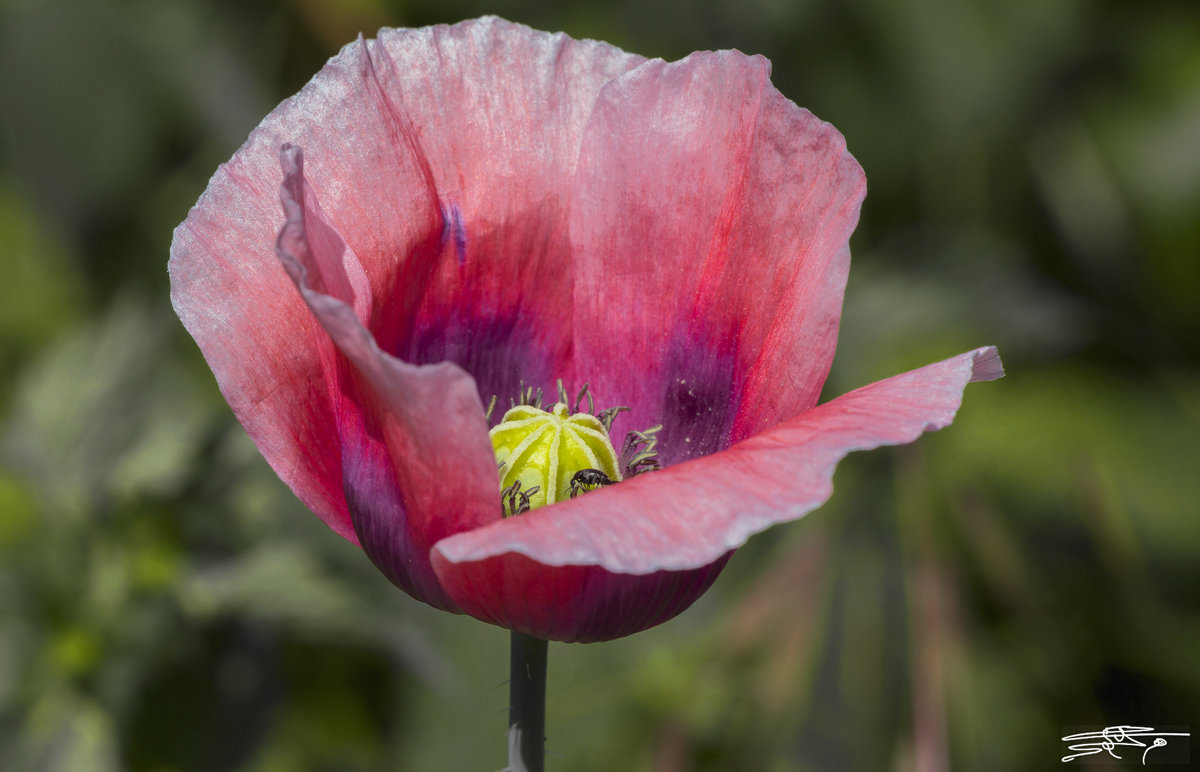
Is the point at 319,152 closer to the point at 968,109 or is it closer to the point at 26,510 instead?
the point at 26,510

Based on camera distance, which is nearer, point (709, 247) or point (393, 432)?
point (393, 432)

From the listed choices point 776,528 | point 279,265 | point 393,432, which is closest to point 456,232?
point 279,265

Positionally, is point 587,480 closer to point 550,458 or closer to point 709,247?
point 550,458

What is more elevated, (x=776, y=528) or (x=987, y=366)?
(x=776, y=528)

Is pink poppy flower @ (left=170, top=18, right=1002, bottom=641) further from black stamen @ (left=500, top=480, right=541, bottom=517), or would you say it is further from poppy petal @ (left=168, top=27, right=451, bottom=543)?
black stamen @ (left=500, top=480, right=541, bottom=517)

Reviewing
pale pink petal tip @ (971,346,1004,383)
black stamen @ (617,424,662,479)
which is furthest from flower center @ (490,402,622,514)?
pale pink petal tip @ (971,346,1004,383)

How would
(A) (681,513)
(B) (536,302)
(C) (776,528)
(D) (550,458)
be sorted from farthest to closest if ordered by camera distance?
1. (C) (776,528)
2. (B) (536,302)
3. (D) (550,458)
4. (A) (681,513)

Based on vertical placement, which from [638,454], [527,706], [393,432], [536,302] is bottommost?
[527,706]

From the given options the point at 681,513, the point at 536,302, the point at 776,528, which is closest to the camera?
the point at 681,513
